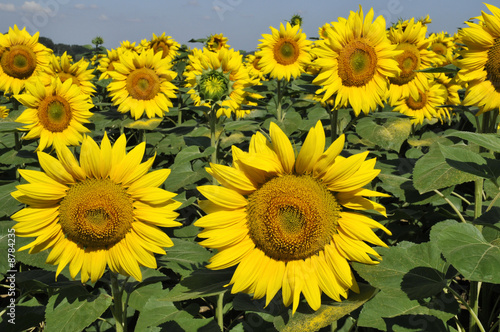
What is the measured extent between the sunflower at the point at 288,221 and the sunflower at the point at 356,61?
1.61 m

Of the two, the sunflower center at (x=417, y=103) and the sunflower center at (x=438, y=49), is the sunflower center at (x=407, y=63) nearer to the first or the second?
the sunflower center at (x=417, y=103)

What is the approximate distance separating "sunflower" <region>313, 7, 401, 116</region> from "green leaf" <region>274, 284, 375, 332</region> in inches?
69.8

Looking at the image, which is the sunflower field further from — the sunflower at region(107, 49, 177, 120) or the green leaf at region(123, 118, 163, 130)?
the sunflower at region(107, 49, 177, 120)

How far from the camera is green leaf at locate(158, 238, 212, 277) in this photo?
2.12 metres

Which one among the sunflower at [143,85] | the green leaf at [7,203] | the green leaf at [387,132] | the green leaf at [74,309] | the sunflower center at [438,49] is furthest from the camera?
the sunflower center at [438,49]

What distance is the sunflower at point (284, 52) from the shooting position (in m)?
5.62

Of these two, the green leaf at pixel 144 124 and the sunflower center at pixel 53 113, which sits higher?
the sunflower center at pixel 53 113

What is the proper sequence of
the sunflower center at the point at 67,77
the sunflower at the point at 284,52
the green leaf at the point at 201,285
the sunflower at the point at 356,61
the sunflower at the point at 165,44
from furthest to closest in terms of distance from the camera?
the sunflower at the point at 165,44
the sunflower at the point at 284,52
the sunflower center at the point at 67,77
the sunflower at the point at 356,61
the green leaf at the point at 201,285

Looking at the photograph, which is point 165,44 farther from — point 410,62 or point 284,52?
point 410,62

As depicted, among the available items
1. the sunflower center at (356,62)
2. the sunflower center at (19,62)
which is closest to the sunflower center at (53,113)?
the sunflower center at (19,62)

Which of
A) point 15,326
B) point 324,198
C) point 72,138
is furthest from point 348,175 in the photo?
point 72,138

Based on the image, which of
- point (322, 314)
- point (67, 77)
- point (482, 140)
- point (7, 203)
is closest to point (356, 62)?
point (482, 140)

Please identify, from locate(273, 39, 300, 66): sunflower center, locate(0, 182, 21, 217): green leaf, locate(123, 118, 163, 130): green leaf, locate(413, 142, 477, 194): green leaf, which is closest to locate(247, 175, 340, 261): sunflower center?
locate(413, 142, 477, 194): green leaf

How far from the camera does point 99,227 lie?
1.84 metres
